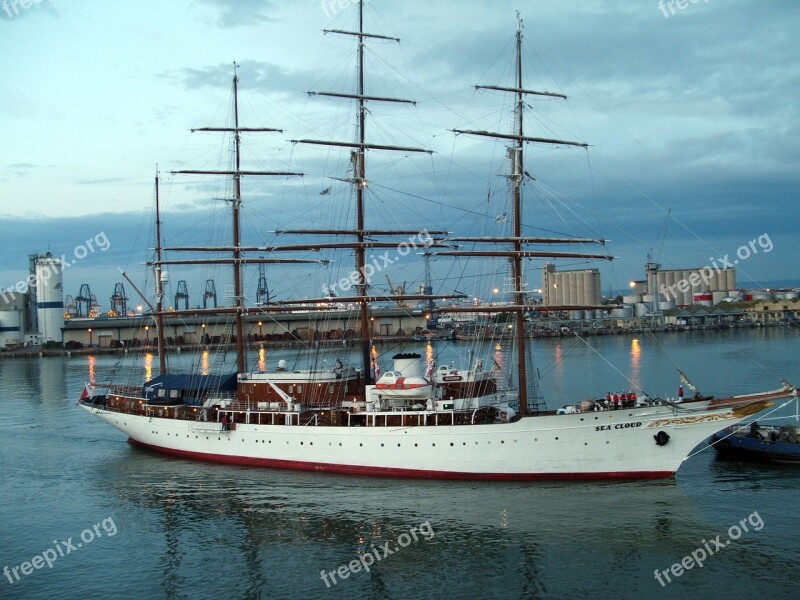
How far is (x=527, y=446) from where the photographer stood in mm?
26625

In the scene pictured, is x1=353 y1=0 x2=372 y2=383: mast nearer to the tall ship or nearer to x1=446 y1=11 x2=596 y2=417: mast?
the tall ship

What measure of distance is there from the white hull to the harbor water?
0.60 metres

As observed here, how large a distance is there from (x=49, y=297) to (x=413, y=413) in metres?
114

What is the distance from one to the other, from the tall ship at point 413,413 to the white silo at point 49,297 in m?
94.9

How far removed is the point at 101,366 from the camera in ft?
308

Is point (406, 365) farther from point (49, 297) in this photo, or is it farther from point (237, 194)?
point (49, 297)

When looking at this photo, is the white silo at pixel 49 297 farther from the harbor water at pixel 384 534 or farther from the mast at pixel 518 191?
the mast at pixel 518 191

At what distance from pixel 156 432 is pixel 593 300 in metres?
168

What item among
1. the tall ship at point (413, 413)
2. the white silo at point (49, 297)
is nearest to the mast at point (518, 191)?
the tall ship at point (413, 413)

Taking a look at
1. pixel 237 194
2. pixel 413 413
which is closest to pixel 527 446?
pixel 413 413

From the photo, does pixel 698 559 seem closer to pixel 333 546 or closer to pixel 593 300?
pixel 333 546

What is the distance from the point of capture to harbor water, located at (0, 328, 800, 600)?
19.2 m

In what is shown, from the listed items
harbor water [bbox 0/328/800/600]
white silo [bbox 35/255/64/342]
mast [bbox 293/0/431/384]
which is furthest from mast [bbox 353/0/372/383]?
white silo [bbox 35/255/64/342]

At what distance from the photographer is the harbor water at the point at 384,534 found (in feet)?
63.0
